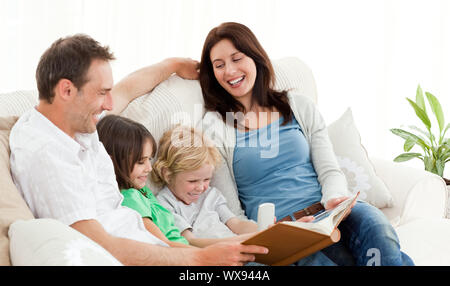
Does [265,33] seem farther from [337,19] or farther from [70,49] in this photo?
[70,49]

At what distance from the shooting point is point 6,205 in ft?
3.99

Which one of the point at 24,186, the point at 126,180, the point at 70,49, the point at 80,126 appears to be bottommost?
the point at 126,180

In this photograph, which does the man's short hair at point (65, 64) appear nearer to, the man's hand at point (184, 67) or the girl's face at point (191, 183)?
the girl's face at point (191, 183)

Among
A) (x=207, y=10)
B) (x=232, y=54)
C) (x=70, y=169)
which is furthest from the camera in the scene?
(x=207, y=10)

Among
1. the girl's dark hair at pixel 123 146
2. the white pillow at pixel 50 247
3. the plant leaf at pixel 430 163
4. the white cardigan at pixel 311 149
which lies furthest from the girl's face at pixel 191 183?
the plant leaf at pixel 430 163

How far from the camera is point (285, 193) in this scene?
6.37ft

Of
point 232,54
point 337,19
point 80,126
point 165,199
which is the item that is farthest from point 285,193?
point 337,19

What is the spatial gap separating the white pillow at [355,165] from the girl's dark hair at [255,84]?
32 cm

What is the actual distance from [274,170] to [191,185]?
346mm

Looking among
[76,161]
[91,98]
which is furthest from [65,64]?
[76,161]

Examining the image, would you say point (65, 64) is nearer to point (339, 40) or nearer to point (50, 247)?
point (50, 247)

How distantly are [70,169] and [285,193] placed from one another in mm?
914

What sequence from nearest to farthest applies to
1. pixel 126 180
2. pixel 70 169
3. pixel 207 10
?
pixel 70 169 → pixel 126 180 → pixel 207 10

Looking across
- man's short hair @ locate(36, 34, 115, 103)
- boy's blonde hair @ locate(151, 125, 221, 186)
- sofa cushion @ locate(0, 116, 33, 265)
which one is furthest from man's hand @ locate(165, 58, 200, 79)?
sofa cushion @ locate(0, 116, 33, 265)
